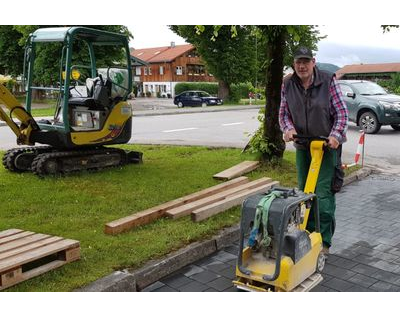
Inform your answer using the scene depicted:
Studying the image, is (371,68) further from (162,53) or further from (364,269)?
(364,269)

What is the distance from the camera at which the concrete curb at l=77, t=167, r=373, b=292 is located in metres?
4.01

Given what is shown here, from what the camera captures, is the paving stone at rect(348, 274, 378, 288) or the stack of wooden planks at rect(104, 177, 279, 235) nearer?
the paving stone at rect(348, 274, 378, 288)

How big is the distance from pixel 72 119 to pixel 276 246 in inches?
244

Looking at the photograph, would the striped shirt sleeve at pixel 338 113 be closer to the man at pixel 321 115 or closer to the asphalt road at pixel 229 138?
the man at pixel 321 115

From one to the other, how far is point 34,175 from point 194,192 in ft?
10.4

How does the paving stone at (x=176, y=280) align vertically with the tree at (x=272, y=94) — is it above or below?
below

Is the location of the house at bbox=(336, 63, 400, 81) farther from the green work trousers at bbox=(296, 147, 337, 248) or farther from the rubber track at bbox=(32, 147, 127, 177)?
the green work trousers at bbox=(296, 147, 337, 248)

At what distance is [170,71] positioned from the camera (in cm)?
6981

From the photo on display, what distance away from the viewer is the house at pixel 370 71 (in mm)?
66500

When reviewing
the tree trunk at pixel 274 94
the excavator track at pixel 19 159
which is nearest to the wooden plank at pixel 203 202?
the tree trunk at pixel 274 94

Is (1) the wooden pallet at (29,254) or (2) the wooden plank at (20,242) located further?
(2) the wooden plank at (20,242)

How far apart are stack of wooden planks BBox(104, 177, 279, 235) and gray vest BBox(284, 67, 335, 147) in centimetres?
178

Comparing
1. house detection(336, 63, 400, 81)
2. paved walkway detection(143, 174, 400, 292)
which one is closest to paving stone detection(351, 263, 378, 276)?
paved walkway detection(143, 174, 400, 292)

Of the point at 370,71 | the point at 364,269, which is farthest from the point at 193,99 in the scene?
the point at 370,71
